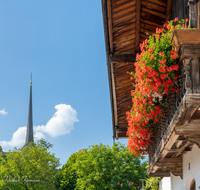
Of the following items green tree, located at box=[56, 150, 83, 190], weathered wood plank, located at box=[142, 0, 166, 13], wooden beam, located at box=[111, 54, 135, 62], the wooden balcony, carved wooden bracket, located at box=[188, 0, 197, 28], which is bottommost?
green tree, located at box=[56, 150, 83, 190]

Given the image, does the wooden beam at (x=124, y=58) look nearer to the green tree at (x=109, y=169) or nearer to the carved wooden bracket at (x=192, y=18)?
the carved wooden bracket at (x=192, y=18)

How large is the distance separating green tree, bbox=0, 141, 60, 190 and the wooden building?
2787 cm

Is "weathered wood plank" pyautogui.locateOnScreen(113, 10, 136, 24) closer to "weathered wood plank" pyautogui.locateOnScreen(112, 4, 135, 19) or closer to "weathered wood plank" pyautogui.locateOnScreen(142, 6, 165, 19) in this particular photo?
"weathered wood plank" pyautogui.locateOnScreen(112, 4, 135, 19)

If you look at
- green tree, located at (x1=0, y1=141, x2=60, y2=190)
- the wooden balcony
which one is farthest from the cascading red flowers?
green tree, located at (x1=0, y1=141, x2=60, y2=190)

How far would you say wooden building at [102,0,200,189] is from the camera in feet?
12.4

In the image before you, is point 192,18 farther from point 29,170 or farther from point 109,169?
point 29,170

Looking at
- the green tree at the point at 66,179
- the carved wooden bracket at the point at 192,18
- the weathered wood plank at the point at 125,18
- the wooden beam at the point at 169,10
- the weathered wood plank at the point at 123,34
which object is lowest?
the green tree at the point at 66,179

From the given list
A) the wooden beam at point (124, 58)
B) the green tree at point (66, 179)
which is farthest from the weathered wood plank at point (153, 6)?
the green tree at point (66, 179)

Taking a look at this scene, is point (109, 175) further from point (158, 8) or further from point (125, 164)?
point (158, 8)

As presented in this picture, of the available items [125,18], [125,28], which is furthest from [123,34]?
[125,18]

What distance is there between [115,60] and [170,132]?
3.50m

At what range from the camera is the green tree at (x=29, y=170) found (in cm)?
3412

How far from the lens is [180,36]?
12.3 feet

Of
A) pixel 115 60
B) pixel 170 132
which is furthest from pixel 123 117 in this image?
pixel 170 132
